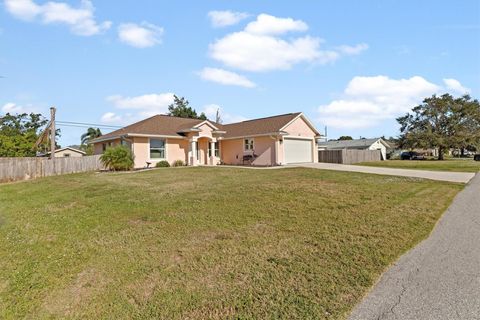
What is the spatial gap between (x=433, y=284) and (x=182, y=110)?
4545 cm

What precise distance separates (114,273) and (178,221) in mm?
2433

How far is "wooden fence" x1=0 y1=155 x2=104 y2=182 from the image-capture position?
755 inches

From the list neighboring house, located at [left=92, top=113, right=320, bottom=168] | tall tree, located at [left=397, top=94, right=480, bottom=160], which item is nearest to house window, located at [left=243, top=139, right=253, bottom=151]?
neighboring house, located at [left=92, top=113, right=320, bottom=168]

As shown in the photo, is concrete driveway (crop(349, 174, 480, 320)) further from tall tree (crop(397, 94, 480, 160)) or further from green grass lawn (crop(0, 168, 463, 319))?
tall tree (crop(397, 94, 480, 160))

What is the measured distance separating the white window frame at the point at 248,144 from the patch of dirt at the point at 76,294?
20955 millimetres

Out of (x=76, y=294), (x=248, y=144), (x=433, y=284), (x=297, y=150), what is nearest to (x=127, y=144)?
(x=248, y=144)

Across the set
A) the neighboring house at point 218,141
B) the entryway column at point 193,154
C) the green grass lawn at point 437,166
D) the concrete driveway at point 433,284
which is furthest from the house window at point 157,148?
the concrete driveway at point 433,284

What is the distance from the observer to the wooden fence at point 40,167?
755 inches

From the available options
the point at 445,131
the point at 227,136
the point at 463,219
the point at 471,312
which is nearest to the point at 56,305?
the point at 471,312

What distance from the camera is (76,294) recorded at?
380cm

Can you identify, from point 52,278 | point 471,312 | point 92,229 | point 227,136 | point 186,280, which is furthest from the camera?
point 227,136

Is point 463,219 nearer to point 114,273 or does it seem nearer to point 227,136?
point 114,273

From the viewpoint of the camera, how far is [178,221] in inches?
263

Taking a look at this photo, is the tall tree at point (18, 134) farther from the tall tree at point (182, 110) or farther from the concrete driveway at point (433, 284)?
the concrete driveway at point (433, 284)
